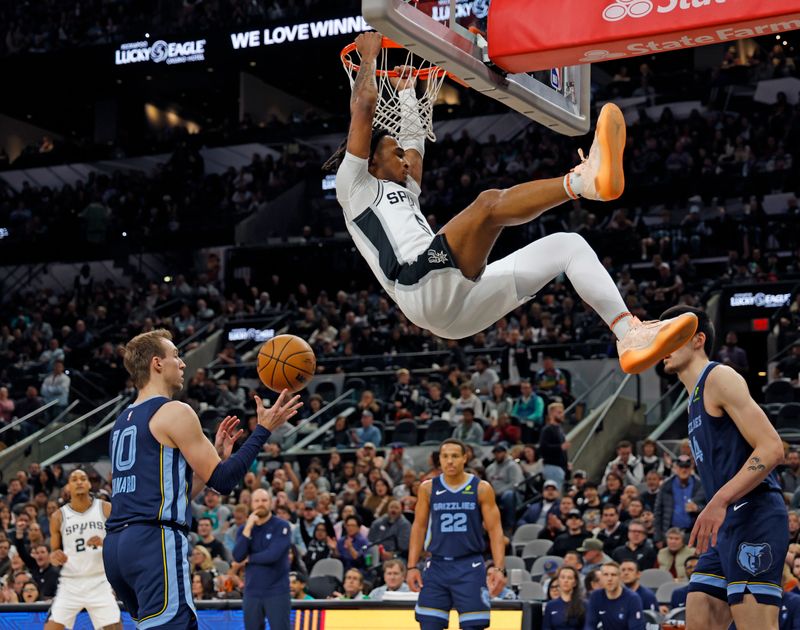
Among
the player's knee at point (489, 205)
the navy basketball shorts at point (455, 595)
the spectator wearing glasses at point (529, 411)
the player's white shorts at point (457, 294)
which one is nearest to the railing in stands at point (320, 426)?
the spectator wearing glasses at point (529, 411)

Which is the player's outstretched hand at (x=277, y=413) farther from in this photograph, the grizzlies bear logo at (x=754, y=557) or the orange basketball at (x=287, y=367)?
the grizzlies bear logo at (x=754, y=557)

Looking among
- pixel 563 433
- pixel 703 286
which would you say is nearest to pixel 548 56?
pixel 563 433

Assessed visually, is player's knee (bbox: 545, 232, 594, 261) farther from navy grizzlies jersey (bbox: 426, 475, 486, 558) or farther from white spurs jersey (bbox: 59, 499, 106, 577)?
white spurs jersey (bbox: 59, 499, 106, 577)

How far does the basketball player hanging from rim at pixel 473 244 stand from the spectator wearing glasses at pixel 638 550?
687 cm

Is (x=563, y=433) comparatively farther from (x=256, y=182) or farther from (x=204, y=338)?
(x=256, y=182)

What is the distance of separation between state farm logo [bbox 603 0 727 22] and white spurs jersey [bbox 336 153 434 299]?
162 centimetres

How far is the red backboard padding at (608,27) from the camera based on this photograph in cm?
658

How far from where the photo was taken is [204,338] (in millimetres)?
26172

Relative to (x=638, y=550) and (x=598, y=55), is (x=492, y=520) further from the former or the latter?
(x=598, y=55)

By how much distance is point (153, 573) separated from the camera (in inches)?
243

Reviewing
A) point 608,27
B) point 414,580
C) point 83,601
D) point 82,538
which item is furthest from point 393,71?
point 83,601

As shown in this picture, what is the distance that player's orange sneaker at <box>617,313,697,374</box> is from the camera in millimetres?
5598

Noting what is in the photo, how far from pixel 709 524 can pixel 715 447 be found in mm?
534

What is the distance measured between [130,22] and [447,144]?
32.8 ft
